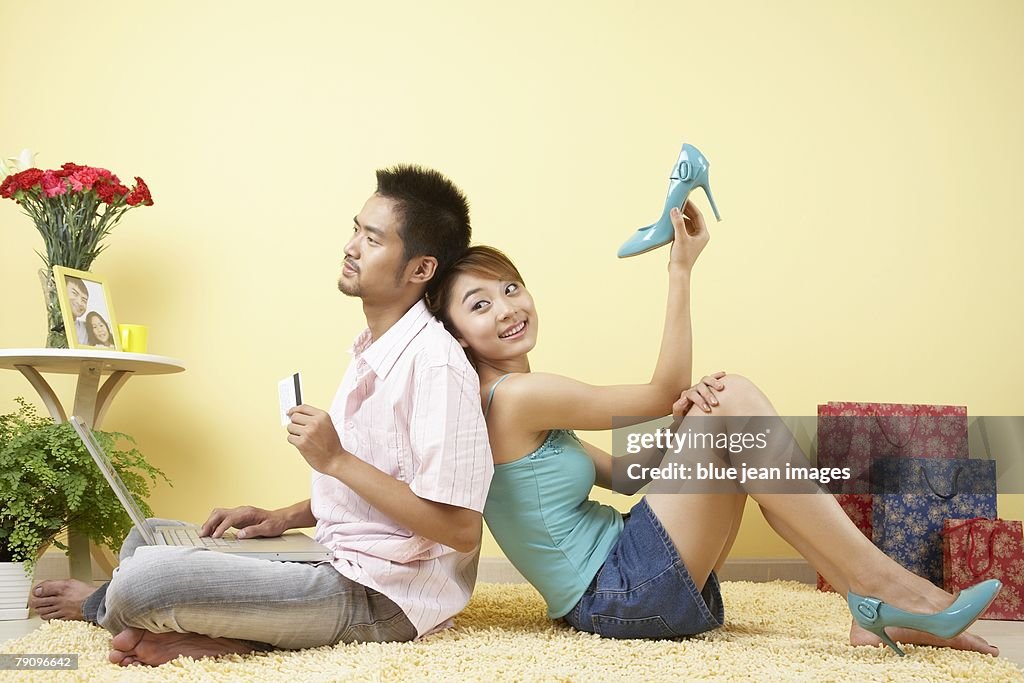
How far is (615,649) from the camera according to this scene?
152 cm

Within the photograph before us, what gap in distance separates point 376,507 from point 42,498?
3.83 feet

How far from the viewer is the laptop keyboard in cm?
161

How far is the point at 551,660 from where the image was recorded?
1.45m

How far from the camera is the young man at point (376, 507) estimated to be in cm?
145

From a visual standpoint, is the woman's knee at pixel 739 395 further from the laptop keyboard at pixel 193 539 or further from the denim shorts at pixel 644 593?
the laptop keyboard at pixel 193 539

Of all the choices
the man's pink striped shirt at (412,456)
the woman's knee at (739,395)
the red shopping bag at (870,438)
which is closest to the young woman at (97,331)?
the man's pink striped shirt at (412,456)

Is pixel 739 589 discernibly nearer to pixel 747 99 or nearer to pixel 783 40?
pixel 747 99

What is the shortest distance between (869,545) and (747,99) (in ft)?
5.65

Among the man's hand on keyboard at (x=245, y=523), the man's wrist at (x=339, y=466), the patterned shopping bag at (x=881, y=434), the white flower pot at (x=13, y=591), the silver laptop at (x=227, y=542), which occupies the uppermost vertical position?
the patterned shopping bag at (x=881, y=434)

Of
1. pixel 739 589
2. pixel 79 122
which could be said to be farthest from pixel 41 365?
pixel 739 589

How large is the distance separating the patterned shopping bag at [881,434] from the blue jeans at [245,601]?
1469 mm

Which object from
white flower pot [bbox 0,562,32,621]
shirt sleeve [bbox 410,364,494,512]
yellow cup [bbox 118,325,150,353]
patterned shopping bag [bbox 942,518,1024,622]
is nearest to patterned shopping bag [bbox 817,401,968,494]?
patterned shopping bag [bbox 942,518,1024,622]

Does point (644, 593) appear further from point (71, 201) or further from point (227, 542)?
point (71, 201)

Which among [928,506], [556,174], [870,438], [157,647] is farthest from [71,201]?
[928,506]
